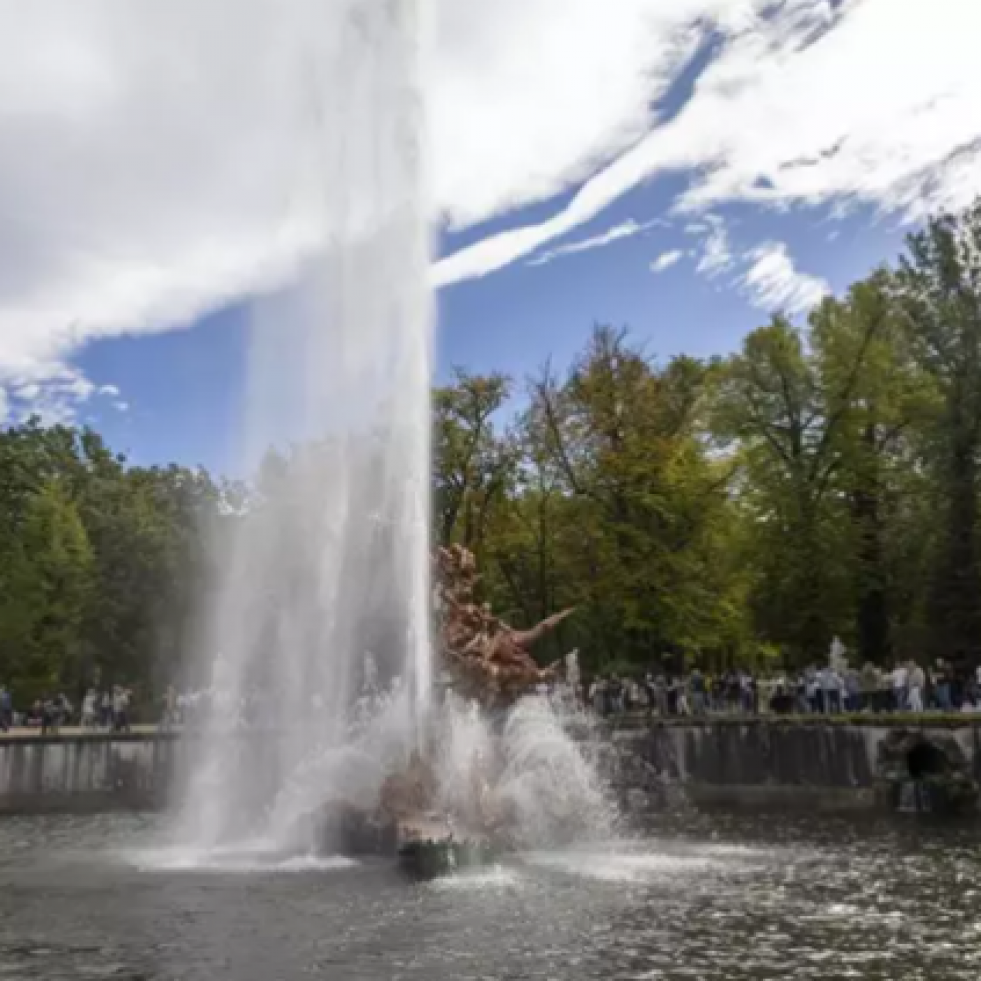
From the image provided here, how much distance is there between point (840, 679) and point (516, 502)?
805 inches

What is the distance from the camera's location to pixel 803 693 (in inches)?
1566

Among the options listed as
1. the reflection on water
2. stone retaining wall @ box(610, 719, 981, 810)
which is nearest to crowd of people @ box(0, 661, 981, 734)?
stone retaining wall @ box(610, 719, 981, 810)

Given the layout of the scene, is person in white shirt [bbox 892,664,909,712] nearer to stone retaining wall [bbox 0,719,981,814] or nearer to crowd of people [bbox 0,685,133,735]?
stone retaining wall [bbox 0,719,981,814]

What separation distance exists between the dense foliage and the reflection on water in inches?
858

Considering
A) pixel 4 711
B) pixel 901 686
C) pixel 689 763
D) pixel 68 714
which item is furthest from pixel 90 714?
pixel 901 686

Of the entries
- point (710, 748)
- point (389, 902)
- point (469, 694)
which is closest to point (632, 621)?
point (710, 748)

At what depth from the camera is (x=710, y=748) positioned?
39.8 metres

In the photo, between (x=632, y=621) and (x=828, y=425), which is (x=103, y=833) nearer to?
(x=632, y=621)

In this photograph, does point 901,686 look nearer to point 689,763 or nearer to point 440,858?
point 689,763

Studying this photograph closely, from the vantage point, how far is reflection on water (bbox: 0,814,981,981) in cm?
1274

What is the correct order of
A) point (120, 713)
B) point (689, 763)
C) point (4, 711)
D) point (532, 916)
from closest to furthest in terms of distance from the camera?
point (532, 916), point (689, 763), point (120, 713), point (4, 711)

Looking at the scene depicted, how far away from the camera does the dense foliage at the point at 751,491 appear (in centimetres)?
4400

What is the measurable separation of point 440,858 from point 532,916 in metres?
4.44

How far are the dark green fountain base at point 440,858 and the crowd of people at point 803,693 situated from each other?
2019cm
